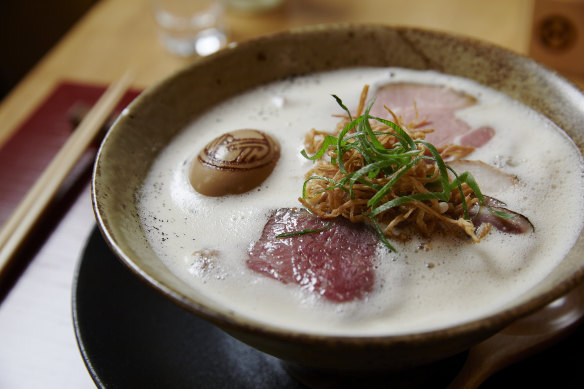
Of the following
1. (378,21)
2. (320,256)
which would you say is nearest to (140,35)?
(378,21)

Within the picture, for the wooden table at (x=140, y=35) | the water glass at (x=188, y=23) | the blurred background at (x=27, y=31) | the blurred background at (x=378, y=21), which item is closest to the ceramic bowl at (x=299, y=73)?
the wooden table at (x=140, y=35)

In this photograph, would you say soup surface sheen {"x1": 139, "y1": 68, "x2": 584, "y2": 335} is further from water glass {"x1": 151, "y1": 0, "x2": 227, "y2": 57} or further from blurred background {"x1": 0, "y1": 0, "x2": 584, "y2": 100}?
water glass {"x1": 151, "y1": 0, "x2": 227, "y2": 57}

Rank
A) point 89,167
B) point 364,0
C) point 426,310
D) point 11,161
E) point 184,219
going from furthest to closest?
point 364,0 < point 11,161 < point 89,167 < point 184,219 < point 426,310

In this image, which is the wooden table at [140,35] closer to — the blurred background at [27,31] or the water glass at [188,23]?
the water glass at [188,23]

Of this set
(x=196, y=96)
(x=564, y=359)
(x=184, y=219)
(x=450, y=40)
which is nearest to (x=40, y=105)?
(x=196, y=96)

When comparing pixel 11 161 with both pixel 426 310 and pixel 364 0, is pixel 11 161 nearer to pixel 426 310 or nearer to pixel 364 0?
pixel 426 310

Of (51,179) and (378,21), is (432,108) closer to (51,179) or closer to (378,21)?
(51,179)

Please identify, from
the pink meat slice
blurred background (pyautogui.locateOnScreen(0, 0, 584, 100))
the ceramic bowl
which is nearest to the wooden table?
blurred background (pyautogui.locateOnScreen(0, 0, 584, 100))
